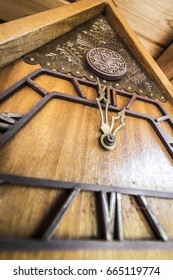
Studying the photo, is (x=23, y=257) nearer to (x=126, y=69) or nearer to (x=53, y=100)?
(x=53, y=100)

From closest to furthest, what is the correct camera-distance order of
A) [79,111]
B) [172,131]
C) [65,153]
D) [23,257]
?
[23,257]
[65,153]
[79,111]
[172,131]

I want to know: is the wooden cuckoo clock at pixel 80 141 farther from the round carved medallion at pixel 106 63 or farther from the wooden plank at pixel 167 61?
the wooden plank at pixel 167 61

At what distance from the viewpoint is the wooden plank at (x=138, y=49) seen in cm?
79

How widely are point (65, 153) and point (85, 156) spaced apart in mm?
51

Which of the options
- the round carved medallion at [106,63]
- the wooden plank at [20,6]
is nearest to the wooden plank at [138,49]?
the round carved medallion at [106,63]

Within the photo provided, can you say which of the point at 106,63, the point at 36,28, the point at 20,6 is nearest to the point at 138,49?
the point at 106,63

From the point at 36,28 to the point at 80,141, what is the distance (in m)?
0.39

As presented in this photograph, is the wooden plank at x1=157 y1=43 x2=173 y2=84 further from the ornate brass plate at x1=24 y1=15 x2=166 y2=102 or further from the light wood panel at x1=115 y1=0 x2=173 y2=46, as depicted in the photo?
the ornate brass plate at x1=24 y1=15 x2=166 y2=102

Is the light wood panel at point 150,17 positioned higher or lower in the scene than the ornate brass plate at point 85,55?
higher

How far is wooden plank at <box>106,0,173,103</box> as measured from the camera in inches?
31.0

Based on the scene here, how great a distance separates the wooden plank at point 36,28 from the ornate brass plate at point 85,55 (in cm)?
3

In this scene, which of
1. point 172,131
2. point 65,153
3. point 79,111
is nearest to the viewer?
point 65,153

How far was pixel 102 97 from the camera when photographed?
60cm
